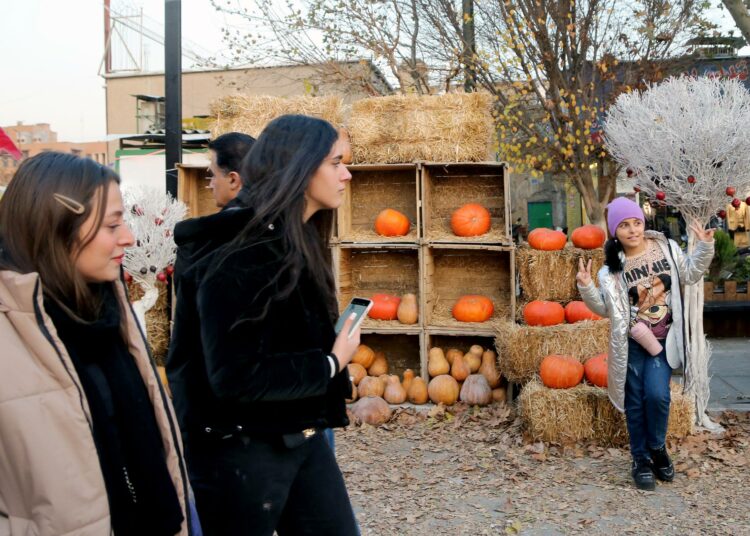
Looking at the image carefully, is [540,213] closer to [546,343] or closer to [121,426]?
[546,343]

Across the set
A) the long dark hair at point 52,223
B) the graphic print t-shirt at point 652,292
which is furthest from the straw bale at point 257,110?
the long dark hair at point 52,223

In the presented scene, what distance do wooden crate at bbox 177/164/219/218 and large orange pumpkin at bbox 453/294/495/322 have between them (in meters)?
2.67

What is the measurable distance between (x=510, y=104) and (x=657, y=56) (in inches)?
104

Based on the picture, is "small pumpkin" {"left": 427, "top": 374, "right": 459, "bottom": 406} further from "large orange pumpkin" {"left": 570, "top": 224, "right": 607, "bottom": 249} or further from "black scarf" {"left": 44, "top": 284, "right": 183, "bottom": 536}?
"black scarf" {"left": 44, "top": 284, "right": 183, "bottom": 536}

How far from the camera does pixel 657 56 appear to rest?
1178 centimetres

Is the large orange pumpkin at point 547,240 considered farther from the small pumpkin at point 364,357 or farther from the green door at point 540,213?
the green door at point 540,213

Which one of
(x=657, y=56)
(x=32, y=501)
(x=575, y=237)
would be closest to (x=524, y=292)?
(x=575, y=237)

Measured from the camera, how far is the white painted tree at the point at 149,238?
6.30m

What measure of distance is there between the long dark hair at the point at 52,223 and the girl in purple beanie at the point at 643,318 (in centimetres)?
361

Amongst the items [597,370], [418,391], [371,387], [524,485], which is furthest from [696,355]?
[371,387]

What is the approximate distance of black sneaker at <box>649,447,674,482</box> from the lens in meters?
4.79

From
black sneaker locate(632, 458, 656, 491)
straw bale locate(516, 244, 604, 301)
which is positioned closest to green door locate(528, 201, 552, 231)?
straw bale locate(516, 244, 604, 301)

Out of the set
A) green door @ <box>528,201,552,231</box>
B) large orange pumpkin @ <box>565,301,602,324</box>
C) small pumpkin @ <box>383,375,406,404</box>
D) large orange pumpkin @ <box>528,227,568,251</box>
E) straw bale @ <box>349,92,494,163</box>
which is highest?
green door @ <box>528,201,552,231</box>

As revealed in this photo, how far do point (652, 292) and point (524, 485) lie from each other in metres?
1.54
